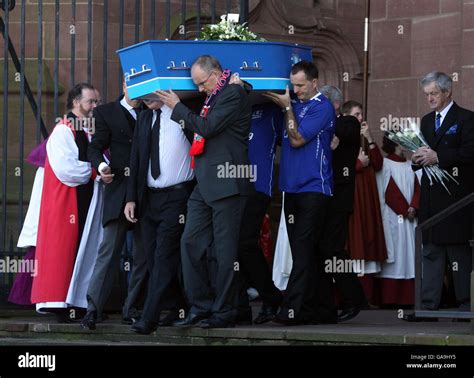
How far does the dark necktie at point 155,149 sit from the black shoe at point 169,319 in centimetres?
106

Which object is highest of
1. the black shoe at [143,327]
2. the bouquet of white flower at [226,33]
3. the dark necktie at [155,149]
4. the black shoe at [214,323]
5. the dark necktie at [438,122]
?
the bouquet of white flower at [226,33]

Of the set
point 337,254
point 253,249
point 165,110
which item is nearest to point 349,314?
point 337,254

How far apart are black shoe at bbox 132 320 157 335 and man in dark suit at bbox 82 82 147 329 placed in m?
0.52

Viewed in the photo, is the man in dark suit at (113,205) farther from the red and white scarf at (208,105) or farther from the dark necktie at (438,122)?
the dark necktie at (438,122)

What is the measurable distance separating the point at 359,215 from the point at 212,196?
3483 mm

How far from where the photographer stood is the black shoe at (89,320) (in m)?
13.1

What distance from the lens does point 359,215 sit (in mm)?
15781

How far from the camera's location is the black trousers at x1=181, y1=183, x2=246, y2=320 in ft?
41.2

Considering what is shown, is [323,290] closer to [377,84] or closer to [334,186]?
[334,186]

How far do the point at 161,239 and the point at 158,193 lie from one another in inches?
14.0

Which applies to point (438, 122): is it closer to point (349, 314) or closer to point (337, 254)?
point (337, 254)

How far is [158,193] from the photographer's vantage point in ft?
42.4

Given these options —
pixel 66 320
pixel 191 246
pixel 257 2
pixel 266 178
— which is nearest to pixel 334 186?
pixel 266 178

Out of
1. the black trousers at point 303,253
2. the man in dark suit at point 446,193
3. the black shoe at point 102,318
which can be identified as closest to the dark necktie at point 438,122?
the man in dark suit at point 446,193
